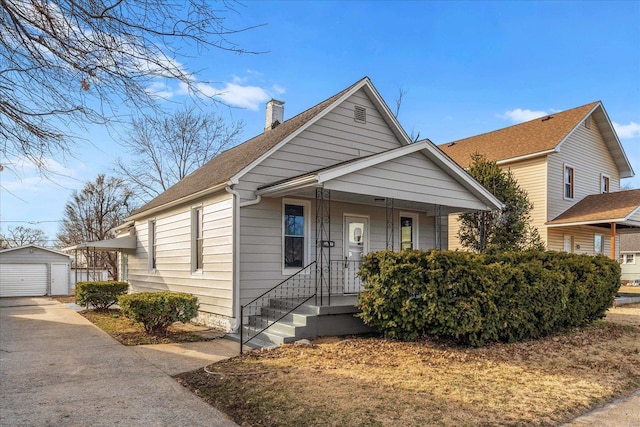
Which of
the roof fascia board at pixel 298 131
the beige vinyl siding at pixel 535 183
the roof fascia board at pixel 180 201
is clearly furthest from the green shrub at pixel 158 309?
the beige vinyl siding at pixel 535 183

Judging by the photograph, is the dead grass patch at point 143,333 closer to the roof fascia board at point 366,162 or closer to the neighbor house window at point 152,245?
the neighbor house window at point 152,245

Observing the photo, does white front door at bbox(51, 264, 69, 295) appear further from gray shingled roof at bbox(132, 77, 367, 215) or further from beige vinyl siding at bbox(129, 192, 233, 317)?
gray shingled roof at bbox(132, 77, 367, 215)

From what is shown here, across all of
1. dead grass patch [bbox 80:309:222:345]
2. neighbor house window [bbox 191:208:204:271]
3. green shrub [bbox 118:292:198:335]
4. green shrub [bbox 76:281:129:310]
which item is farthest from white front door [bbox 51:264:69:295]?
green shrub [bbox 118:292:198:335]

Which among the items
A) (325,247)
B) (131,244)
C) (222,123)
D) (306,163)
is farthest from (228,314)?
(222,123)

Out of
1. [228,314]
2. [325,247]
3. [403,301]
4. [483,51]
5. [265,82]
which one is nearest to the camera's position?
[265,82]

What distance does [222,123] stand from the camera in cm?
2902

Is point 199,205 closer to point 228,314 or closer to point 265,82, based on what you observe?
point 228,314

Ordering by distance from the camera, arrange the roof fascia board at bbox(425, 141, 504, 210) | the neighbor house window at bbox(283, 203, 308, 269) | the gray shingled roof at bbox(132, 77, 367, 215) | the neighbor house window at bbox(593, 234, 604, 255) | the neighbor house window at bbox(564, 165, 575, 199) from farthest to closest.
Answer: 1. the neighbor house window at bbox(593, 234, 604, 255)
2. the neighbor house window at bbox(564, 165, 575, 199)
3. the gray shingled roof at bbox(132, 77, 367, 215)
4. the neighbor house window at bbox(283, 203, 308, 269)
5. the roof fascia board at bbox(425, 141, 504, 210)

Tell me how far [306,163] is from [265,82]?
5877 mm

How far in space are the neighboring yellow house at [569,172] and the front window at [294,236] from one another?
11.4 metres

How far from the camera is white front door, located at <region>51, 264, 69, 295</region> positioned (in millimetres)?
27438

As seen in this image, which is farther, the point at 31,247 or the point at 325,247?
the point at 31,247

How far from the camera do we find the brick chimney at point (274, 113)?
14.8 m

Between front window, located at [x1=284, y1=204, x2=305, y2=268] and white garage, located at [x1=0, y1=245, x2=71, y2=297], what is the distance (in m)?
23.0
